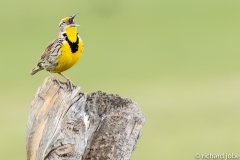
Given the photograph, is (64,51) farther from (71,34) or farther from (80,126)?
(80,126)

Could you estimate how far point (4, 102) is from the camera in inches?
472

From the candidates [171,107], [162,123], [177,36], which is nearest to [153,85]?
[171,107]

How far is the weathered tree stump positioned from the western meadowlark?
4.72 ft

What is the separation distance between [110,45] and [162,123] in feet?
19.5

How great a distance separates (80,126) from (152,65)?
10.2 m

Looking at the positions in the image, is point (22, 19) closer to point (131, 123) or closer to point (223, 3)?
point (223, 3)

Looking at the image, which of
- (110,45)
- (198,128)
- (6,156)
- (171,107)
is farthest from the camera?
(110,45)

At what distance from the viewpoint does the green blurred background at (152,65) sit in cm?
985

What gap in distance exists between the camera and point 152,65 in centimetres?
1436

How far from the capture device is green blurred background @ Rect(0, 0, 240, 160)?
9.85 m

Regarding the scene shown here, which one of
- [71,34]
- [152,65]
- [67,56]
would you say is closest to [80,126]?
[67,56]

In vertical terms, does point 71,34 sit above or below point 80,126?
above

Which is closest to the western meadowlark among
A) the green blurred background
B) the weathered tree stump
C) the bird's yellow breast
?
the bird's yellow breast

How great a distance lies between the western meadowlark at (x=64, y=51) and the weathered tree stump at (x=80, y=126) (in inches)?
56.7
